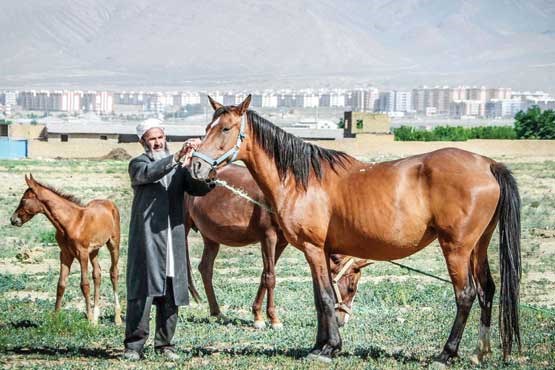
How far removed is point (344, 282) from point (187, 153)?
2905 mm

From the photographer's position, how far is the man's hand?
975cm

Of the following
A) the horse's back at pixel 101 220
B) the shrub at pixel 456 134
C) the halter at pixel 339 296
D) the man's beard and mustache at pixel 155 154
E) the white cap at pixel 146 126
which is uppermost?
the white cap at pixel 146 126

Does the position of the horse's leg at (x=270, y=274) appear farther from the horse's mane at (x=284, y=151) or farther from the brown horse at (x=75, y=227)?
the horse's mane at (x=284, y=151)

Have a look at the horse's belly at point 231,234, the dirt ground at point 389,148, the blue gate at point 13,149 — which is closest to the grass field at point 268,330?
the horse's belly at point 231,234

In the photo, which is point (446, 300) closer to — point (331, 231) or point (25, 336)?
point (331, 231)

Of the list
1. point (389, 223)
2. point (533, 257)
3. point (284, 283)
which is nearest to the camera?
point (389, 223)

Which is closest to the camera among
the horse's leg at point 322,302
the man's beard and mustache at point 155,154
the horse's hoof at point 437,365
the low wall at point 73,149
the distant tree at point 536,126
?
the horse's hoof at point 437,365

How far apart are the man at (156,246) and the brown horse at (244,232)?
237cm

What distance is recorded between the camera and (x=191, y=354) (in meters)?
10.3

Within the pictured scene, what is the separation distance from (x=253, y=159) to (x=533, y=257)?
967cm

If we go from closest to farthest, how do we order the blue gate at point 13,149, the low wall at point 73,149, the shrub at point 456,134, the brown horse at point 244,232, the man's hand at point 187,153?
the man's hand at point 187,153 < the brown horse at point 244,232 < the blue gate at point 13,149 < the low wall at point 73,149 < the shrub at point 456,134

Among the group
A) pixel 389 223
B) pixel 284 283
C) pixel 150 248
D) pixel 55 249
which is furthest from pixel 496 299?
pixel 55 249

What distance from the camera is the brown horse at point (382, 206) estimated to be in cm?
968

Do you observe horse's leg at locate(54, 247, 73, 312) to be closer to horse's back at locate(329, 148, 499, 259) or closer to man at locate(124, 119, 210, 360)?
man at locate(124, 119, 210, 360)
